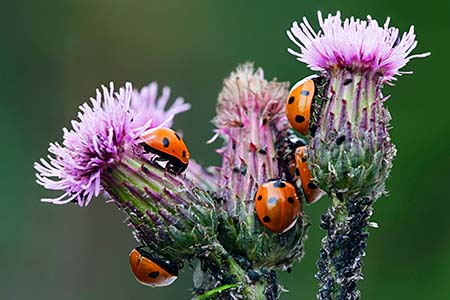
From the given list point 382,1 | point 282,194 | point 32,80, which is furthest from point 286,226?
point 32,80

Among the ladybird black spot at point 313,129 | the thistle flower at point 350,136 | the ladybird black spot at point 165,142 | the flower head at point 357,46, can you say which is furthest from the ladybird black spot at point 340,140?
the ladybird black spot at point 165,142

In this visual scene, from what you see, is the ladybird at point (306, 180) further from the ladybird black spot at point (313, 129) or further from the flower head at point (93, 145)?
the flower head at point (93, 145)

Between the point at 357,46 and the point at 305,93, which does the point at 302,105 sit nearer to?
the point at 305,93

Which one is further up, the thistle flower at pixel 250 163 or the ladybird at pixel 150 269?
the thistle flower at pixel 250 163

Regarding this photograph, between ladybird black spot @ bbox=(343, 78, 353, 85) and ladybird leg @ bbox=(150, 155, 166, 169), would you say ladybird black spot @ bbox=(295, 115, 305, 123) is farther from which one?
ladybird leg @ bbox=(150, 155, 166, 169)

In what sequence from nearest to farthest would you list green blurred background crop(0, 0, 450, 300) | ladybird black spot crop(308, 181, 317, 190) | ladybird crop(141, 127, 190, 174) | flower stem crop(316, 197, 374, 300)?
flower stem crop(316, 197, 374, 300) → ladybird crop(141, 127, 190, 174) → ladybird black spot crop(308, 181, 317, 190) → green blurred background crop(0, 0, 450, 300)

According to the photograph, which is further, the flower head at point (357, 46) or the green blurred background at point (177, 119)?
the green blurred background at point (177, 119)

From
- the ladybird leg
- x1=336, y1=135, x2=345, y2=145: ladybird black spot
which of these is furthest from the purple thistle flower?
x1=336, y1=135, x2=345, y2=145: ladybird black spot
